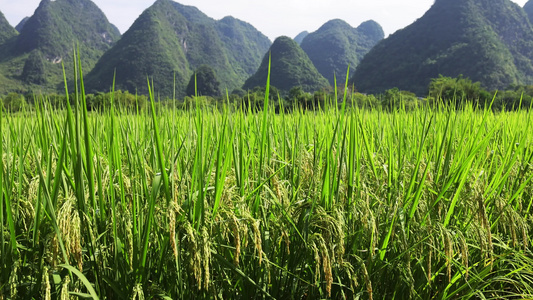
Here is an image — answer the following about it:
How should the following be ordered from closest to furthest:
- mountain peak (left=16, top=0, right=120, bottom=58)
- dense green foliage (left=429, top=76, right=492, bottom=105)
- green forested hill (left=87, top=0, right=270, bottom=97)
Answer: dense green foliage (left=429, top=76, right=492, bottom=105) → green forested hill (left=87, top=0, right=270, bottom=97) → mountain peak (left=16, top=0, right=120, bottom=58)

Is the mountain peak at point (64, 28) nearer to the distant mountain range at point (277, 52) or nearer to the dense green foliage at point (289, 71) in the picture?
the distant mountain range at point (277, 52)

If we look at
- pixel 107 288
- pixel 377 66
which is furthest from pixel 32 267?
pixel 377 66

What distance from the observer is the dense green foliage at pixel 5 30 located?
4597 inches

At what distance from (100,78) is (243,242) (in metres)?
97.7

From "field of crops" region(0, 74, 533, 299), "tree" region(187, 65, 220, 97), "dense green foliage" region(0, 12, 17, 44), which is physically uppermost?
"dense green foliage" region(0, 12, 17, 44)

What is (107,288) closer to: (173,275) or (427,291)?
(173,275)

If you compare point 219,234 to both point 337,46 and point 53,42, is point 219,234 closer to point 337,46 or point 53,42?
point 53,42

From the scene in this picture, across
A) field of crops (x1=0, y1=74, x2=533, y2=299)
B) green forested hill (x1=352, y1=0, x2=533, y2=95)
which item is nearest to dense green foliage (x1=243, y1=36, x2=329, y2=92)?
green forested hill (x1=352, y1=0, x2=533, y2=95)

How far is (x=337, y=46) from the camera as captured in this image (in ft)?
460

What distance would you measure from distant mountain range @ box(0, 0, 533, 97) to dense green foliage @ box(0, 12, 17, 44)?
0.27 metres

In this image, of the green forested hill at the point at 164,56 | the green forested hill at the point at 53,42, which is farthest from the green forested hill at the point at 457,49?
the green forested hill at the point at 53,42

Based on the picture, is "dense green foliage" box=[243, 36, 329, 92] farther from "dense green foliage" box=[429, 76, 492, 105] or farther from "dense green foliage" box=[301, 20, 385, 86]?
"dense green foliage" box=[429, 76, 492, 105]

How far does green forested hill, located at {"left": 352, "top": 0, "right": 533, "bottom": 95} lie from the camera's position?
63688mm

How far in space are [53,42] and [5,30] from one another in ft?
75.4
